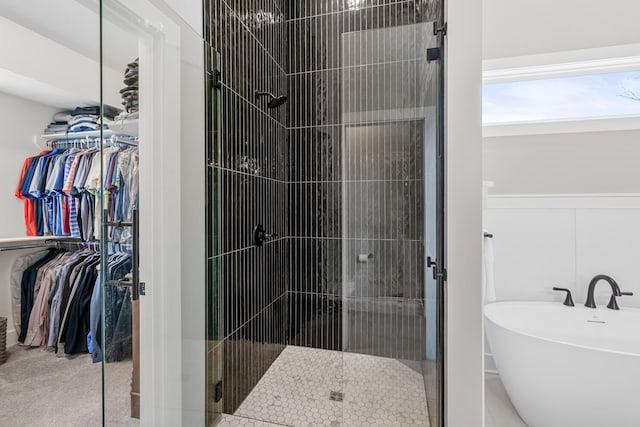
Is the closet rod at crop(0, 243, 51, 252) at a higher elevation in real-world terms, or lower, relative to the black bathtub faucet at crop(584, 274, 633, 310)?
higher

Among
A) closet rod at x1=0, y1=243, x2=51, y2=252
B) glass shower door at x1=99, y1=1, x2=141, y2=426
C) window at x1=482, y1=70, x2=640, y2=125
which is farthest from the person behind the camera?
closet rod at x1=0, y1=243, x2=51, y2=252

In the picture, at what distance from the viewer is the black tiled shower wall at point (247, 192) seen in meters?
1.53

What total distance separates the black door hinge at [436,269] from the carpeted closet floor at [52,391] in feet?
3.90

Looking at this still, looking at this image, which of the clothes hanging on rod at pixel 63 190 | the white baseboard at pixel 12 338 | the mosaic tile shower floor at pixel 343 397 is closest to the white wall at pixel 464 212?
the mosaic tile shower floor at pixel 343 397

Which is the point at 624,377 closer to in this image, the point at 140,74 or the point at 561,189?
the point at 561,189

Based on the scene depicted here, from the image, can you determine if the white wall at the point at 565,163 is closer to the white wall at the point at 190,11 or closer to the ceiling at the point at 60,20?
the white wall at the point at 190,11

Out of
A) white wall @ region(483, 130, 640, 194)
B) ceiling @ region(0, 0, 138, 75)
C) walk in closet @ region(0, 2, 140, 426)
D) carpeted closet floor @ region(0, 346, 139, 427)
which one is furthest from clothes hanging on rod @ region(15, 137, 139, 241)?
white wall @ region(483, 130, 640, 194)

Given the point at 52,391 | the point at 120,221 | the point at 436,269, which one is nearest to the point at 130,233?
the point at 120,221

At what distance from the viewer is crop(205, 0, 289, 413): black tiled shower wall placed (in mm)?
1530

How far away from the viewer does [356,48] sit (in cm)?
161

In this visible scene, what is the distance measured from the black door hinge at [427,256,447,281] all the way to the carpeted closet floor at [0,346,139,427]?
1189mm

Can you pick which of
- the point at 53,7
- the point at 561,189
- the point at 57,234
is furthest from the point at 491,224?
the point at 57,234

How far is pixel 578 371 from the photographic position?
1439 millimetres

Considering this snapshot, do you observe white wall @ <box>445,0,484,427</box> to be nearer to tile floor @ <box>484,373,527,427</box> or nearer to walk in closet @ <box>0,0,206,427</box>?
tile floor @ <box>484,373,527,427</box>
